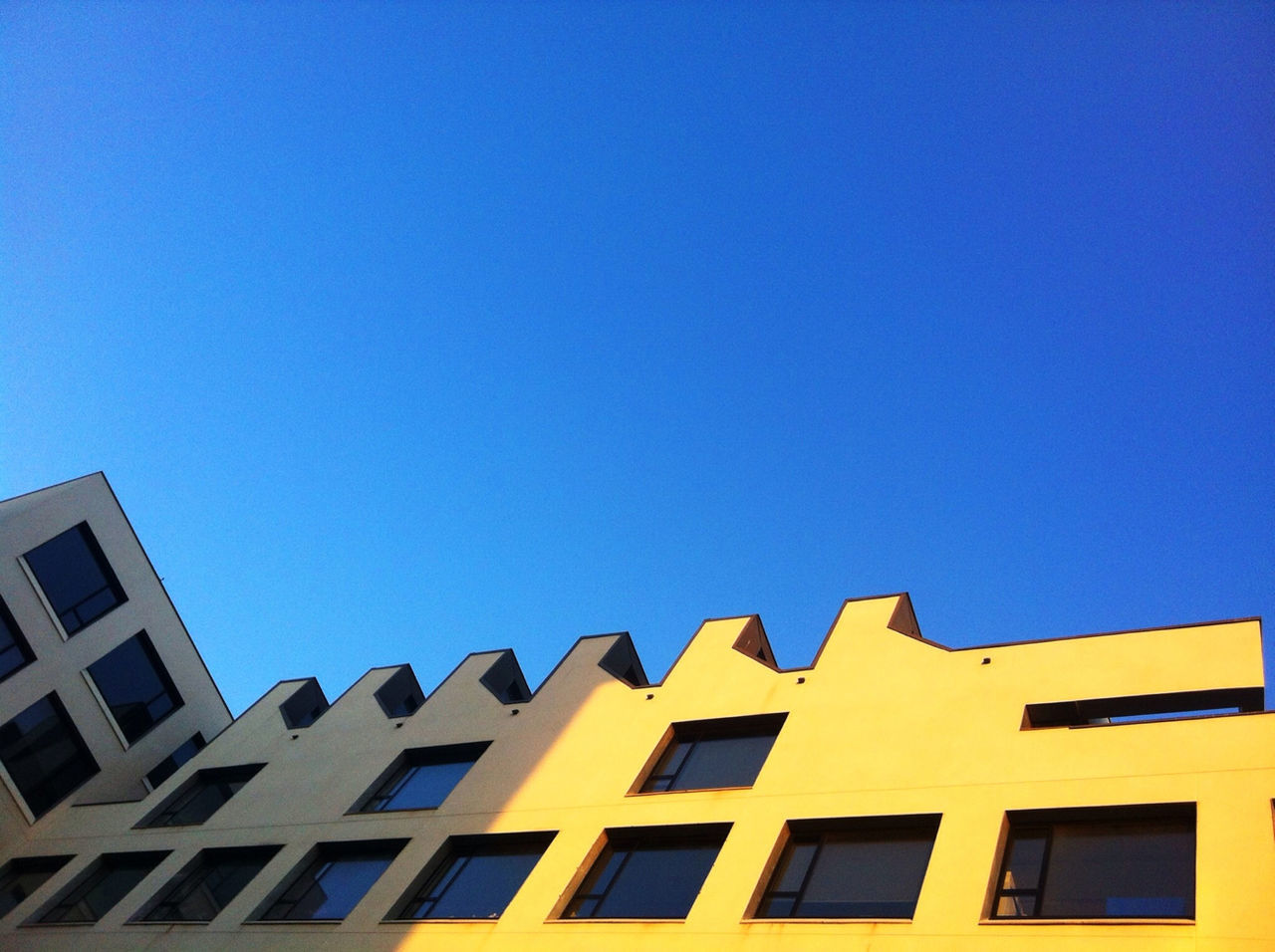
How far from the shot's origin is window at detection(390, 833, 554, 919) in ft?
61.3

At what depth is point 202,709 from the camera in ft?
107

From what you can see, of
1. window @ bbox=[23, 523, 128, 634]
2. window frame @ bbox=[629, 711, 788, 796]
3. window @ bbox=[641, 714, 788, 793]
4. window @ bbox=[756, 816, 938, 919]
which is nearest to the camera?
window @ bbox=[756, 816, 938, 919]

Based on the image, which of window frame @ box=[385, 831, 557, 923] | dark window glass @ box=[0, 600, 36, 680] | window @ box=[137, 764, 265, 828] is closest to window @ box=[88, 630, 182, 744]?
dark window glass @ box=[0, 600, 36, 680]

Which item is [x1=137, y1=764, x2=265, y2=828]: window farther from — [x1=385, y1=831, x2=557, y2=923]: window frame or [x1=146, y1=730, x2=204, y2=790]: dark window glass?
[x1=385, y1=831, x2=557, y2=923]: window frame

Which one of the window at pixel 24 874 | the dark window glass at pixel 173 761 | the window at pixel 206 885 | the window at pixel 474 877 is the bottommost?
the window at pixel 24 874

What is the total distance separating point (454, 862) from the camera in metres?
20.4

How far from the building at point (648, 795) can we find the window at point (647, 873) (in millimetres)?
65

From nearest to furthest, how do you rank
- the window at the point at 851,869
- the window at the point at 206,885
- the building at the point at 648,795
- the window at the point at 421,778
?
the building at the point at 648,795
the window at the point at 851,869
the window at the point at 206,885
the window at the point at 421,778

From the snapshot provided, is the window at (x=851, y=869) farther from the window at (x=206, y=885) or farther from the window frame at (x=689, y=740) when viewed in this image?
the window at (x=206, y=885)

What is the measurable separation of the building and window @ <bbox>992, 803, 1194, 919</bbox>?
40mm

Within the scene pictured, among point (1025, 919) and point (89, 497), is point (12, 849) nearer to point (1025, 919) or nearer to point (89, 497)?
point (89, 497)

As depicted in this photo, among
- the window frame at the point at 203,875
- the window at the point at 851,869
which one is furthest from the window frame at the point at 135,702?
the window at the point at 851,869

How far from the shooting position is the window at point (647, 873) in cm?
1692

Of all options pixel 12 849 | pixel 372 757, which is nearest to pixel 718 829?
pixel 372 757
